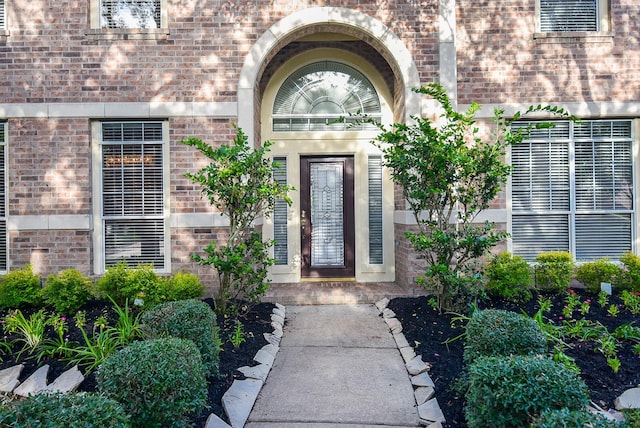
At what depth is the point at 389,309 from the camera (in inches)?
211

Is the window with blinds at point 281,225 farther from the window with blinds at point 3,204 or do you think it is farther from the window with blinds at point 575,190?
the window with blinds at point 3,204

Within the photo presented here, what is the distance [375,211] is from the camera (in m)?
6.80

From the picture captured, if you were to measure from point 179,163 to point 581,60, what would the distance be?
19.9 feet

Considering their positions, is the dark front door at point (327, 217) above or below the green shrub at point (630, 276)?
above

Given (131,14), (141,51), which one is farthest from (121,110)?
(131,14)

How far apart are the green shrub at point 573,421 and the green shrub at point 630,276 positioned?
170 inches

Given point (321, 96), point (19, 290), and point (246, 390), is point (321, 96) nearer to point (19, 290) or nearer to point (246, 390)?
point (246, 390)

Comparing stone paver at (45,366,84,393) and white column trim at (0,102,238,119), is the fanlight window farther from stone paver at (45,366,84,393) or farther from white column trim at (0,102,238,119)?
stone paver at (45,366,84,393)

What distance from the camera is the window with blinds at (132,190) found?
5.96m

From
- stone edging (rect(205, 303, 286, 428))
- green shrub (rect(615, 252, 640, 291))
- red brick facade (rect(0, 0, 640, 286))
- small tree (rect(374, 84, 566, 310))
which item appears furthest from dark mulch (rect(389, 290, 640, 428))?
stone edging (rect(205, 303, 286, 428))

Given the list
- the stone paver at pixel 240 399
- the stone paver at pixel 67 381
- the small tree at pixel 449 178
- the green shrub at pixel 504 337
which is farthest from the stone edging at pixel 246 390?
the small tree at pixel 449 178

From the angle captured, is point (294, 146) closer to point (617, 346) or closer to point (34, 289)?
point (34, 289)

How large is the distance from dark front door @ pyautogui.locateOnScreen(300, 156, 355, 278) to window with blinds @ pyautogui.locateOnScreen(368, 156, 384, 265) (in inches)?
12.6

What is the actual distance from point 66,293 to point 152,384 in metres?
3.17
